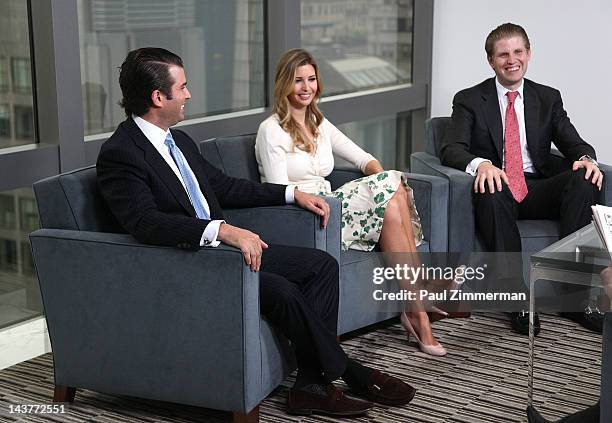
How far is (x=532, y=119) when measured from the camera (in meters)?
4.46

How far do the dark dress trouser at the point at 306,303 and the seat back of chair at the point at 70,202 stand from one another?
1.99ft

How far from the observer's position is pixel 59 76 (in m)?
3.71

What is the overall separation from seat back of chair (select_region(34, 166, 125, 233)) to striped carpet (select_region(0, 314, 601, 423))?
0.65 m

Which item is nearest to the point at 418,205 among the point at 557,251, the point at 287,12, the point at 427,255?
the point at 427,255

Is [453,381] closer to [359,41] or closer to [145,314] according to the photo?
[145,314]

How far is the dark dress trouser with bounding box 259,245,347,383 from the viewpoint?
10.2 feet

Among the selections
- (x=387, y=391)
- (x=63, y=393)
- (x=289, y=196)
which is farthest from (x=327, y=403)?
(x=63, y=393)

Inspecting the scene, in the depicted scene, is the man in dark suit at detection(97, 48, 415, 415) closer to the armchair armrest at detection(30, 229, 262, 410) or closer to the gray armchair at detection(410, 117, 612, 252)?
the armchair armrest at detection(30, 229, 262, 410)

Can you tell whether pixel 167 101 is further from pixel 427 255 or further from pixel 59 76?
pixel 427 255

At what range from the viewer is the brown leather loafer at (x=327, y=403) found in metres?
3.21

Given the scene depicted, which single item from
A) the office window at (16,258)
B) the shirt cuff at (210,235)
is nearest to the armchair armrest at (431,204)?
the shirt cuff at (210,235)

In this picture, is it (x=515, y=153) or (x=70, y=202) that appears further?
(x=515, y=153)

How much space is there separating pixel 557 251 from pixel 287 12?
2.15 m

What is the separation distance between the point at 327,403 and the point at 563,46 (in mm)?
3063
